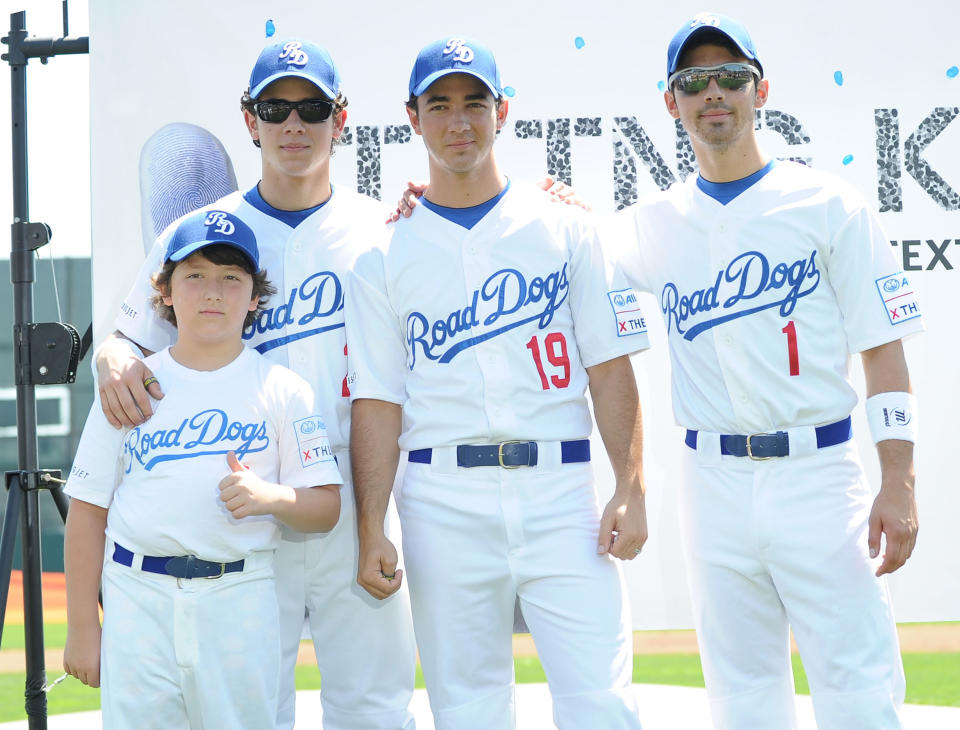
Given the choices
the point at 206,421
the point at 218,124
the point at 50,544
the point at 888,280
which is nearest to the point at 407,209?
the point at 206,421

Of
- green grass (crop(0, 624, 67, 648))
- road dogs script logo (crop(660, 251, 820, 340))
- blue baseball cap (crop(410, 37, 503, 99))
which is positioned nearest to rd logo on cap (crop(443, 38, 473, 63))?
blue baseball cap (crop(410, 37, 503, 99))

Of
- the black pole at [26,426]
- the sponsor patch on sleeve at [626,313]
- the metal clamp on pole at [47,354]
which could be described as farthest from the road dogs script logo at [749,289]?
the black pole at [26,426]

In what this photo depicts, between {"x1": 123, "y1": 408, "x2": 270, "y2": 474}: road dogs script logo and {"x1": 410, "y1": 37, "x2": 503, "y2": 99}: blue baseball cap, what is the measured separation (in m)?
0.94

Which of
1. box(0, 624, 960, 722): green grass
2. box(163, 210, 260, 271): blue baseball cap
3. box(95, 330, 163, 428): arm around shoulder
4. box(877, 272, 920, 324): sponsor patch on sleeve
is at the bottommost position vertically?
box(0, 624, 960, 722): green grass

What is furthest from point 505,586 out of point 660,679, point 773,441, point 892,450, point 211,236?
point 660,679

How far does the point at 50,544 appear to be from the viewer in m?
10.9

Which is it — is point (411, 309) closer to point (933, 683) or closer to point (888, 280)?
point (888, 280)

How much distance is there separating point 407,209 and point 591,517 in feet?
3.02

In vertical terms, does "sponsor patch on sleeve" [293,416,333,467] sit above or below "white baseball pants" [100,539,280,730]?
above

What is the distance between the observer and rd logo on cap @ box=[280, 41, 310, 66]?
263cm

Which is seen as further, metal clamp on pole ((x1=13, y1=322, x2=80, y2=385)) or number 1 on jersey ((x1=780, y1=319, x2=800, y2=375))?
metal clamp on pole ((x1=13, y1=322, x2=80, y2=385))

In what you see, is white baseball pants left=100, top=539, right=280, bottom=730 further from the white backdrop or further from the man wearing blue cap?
the white backdrop

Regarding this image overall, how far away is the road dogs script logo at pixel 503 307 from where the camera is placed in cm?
247

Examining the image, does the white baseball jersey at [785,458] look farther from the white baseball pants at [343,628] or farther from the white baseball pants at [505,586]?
the white baseball pants at [343,628]
